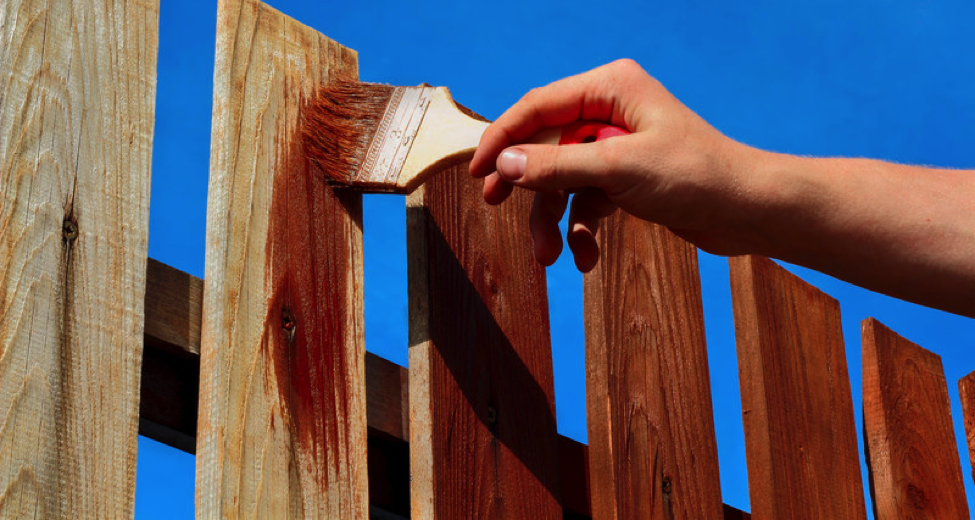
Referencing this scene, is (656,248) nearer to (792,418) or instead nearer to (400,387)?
(792,418)

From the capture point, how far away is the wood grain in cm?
374

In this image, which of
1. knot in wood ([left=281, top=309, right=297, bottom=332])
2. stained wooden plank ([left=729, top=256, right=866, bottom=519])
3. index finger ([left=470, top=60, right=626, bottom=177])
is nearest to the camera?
index finger ([left=470, top=60, right=626, bottom=177])

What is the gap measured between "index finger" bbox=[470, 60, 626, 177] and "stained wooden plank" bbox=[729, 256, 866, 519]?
134cm

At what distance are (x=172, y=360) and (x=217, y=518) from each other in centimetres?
33

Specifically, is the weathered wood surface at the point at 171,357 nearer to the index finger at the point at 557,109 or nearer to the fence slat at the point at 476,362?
the fence slat at the point at 476,362

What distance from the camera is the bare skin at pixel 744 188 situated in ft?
5.30

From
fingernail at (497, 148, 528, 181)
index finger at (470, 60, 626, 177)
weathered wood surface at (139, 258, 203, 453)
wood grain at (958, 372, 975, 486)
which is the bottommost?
weathered wood surface at (139, 258, 203, 453)

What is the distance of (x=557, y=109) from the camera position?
5.78 ft

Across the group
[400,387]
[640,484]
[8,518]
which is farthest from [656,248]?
[8,518]

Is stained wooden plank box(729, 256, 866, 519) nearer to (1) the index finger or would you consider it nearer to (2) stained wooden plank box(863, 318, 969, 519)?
(2) stained wooden plank box(863, 318, 969, 519)

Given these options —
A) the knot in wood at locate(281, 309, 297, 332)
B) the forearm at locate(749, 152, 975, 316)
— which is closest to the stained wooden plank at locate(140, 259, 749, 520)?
the knot in wood at locate(281, 309, 297, 332)

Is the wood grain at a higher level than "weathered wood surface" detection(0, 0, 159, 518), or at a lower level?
higher

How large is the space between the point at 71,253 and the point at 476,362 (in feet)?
2.71

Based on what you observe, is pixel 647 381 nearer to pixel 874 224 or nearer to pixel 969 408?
pixel 874 224
